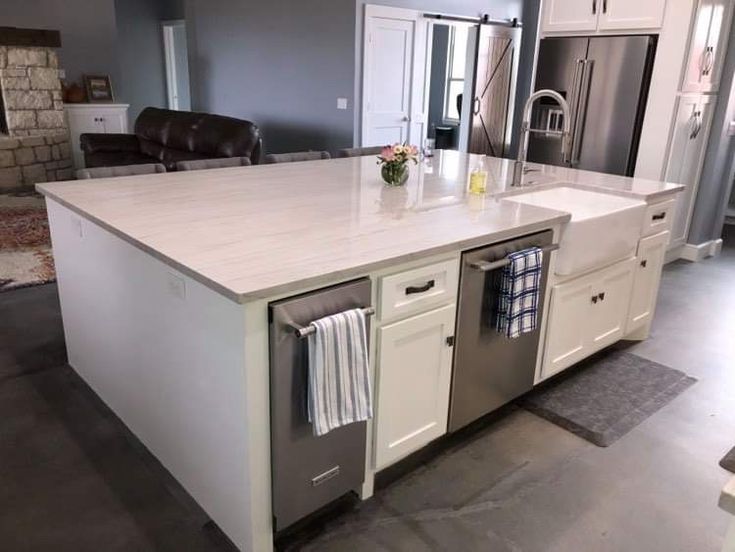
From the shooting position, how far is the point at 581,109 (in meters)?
Result: 4.50

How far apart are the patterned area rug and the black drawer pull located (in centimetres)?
309

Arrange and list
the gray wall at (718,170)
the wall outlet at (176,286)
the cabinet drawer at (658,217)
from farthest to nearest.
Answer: the gray wall at (718,170)
the cabinet drawer at (658,217)
the wall outlet at (176,286)

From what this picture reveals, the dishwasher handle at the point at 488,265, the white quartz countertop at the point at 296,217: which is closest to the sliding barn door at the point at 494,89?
the white quartz countertop at the point at 296,217

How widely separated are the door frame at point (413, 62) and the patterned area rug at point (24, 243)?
3.22m

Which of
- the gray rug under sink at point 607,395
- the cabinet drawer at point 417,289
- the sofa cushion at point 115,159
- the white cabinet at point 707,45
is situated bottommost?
the gray rug under sink at point 607,395

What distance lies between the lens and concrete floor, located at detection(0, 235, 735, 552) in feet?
6.18

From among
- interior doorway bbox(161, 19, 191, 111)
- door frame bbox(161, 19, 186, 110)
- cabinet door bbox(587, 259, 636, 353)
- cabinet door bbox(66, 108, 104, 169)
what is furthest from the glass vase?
door frame bbox(161, 19, 186, 110)

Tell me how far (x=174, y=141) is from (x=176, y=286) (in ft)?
15.1

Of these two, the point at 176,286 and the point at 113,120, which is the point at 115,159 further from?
the point at 176,286

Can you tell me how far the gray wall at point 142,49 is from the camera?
9.11 m

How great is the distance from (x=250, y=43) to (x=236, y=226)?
584 cm

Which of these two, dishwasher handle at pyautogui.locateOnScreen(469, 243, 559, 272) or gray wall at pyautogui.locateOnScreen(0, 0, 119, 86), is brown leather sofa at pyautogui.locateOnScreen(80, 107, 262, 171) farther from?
dishwasher handle at pyautogui.locateOnScreen(469, 243, 559, 272)

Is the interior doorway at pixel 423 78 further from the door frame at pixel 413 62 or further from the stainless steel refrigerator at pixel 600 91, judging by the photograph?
the stainless steel refrigerator at pixel 600 91

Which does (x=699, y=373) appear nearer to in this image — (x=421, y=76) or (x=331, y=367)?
(x=331, y=367)
